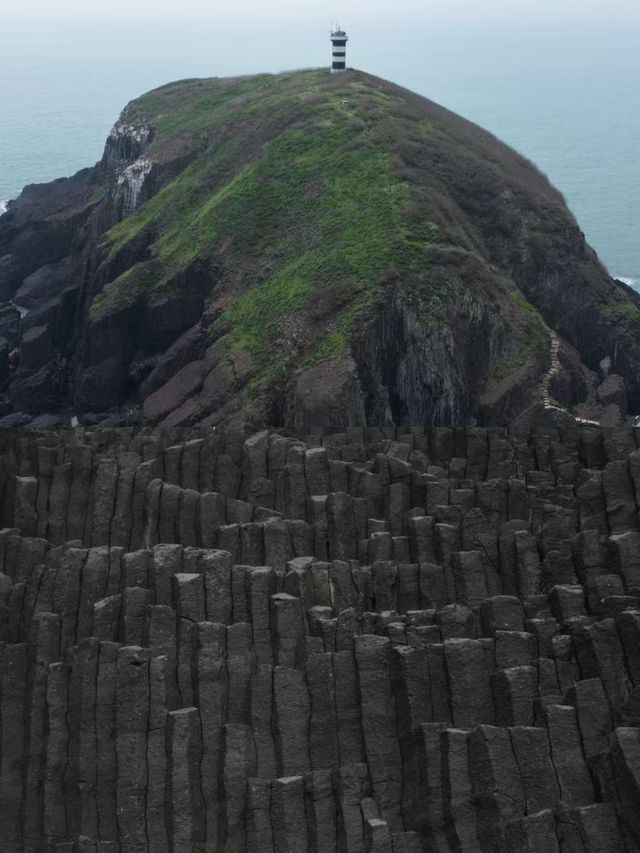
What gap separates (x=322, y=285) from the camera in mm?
51938

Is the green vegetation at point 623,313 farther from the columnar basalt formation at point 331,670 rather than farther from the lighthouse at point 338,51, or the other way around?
the columnar basalt formation at point 331,670

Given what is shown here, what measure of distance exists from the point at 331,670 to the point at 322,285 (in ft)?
110

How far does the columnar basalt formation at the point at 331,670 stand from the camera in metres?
17.5

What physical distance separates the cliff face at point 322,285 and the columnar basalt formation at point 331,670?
21.4 m

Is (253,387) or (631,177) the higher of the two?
(631,177)

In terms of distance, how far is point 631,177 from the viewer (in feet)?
388

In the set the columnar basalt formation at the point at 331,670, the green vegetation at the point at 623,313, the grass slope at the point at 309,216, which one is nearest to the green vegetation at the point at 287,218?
the grass slope at the point at 309,216

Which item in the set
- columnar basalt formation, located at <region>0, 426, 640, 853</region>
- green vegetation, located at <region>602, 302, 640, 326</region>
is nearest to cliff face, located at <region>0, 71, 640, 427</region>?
green vegetation, located at <region>602, 302, 640, 326</region>

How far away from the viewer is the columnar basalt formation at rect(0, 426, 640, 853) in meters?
17.5

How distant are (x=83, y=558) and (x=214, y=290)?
3569cm

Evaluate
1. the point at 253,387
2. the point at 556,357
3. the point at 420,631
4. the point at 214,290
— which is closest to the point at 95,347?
the point at 214,290

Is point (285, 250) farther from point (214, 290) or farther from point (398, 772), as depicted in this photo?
point (398, 772)

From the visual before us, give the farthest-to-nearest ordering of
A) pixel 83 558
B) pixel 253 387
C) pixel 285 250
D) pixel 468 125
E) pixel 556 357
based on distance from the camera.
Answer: pixel 468 125, pixel 285 250, pixel 556 357, pixel 253 387, pixel 83 558

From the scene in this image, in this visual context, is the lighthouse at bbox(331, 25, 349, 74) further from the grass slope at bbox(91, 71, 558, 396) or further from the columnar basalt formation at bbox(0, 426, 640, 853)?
the columnar basalt formation at bbox(0, 426, 640, 853)
